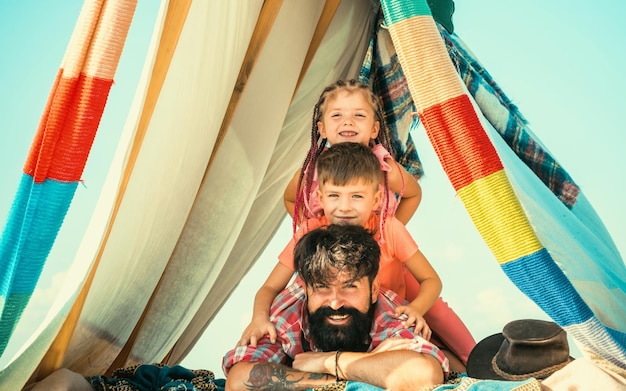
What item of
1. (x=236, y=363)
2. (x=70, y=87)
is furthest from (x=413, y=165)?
(x=70, y=87)

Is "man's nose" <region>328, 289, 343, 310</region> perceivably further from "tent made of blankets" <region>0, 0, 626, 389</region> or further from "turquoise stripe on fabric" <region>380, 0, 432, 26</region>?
"turquoise stripe on fabric" <region>380, 0, 432, 26</region>

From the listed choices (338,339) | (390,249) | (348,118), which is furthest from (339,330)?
(348,118)

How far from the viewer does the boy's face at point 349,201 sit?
2.55 m

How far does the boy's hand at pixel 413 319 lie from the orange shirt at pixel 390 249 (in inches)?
7.3

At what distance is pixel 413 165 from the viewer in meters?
3.23

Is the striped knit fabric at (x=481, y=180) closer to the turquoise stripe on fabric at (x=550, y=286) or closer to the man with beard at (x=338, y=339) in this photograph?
the turquoise stripe on fabric at (x=550, y=286)

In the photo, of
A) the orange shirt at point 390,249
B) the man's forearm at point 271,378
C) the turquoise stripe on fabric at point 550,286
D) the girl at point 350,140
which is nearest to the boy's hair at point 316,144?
the girl at point 350,140

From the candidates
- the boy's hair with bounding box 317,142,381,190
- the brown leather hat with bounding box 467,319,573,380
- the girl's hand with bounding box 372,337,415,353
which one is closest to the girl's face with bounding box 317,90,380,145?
the boy's hair with bounding box 317,142,381,190

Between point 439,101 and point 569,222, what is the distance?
55 cm

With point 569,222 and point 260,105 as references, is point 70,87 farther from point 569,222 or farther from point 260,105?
point 569,222

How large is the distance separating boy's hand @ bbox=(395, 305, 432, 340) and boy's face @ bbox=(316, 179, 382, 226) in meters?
0.30

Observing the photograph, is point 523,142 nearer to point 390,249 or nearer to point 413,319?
point 390,249

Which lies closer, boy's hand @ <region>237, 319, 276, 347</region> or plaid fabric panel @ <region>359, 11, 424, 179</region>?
boy's hand @ <region>237, 319, 276, 347</region>

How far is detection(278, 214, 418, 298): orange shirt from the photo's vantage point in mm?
2631
